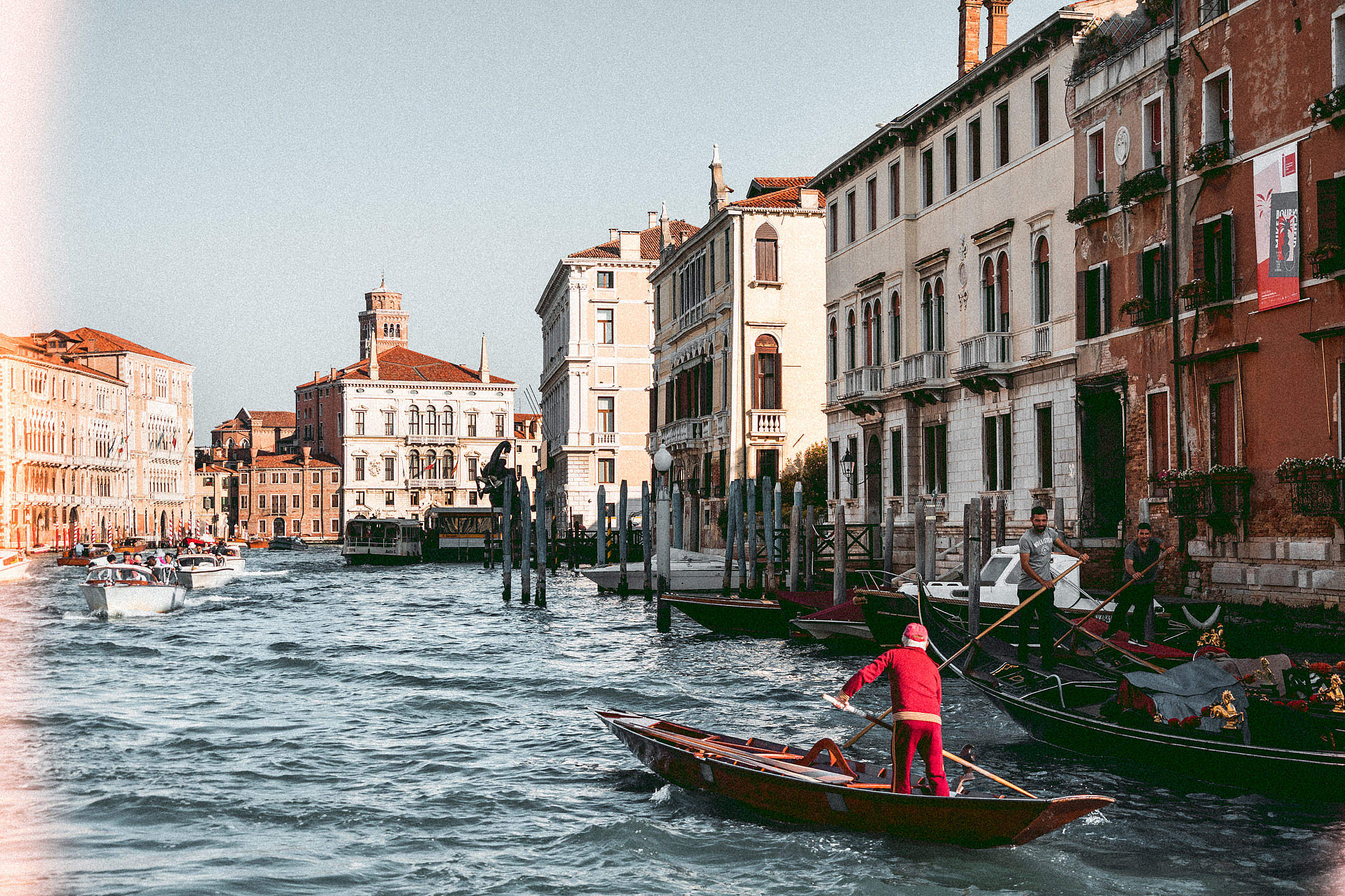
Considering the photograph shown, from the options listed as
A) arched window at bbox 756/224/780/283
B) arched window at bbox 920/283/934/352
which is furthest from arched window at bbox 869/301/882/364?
arched window at bbox 756/224/780/283

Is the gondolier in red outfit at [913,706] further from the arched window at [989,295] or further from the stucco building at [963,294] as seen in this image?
the arched window at [989,295]

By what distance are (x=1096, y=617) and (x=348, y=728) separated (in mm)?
8371

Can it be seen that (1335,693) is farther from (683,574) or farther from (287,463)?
(287,463)

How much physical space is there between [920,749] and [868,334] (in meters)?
21.5

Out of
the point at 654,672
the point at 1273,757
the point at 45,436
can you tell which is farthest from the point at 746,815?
the point at 45,436

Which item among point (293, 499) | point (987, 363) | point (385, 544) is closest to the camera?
point (987, 363)

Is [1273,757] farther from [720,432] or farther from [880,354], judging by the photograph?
[720,432]

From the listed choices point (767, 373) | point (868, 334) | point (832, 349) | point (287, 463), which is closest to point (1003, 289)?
point (868, 334)

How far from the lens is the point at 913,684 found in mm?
8148

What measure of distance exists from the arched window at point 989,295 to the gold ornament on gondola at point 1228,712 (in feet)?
47.2

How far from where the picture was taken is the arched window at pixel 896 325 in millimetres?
27536

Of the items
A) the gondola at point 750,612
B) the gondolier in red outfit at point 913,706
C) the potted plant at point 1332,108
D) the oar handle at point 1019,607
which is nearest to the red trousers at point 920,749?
the gondolier in red outfit at point 913,706

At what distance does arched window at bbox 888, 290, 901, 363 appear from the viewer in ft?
90.3

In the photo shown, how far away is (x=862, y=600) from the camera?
58.9ft
